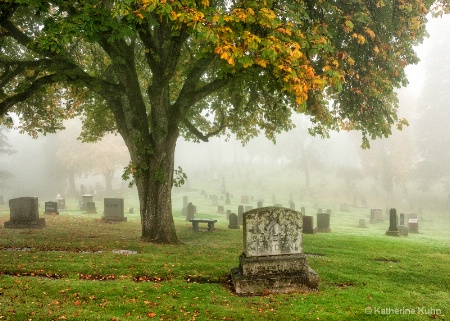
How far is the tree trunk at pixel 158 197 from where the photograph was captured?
12398 mm

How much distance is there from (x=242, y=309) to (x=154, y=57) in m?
8.10

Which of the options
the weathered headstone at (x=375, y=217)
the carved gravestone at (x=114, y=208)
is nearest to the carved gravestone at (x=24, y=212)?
the carved gravestone at (x=114, y=208)

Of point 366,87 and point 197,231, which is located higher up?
point 366,87

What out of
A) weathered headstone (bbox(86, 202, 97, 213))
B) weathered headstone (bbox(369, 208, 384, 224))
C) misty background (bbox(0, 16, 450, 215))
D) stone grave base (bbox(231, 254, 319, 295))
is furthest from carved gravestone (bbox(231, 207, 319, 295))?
misty background (bbox(0, 16, 450, 215))

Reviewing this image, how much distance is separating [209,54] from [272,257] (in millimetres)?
5890

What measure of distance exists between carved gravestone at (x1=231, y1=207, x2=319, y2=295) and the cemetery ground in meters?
0.32

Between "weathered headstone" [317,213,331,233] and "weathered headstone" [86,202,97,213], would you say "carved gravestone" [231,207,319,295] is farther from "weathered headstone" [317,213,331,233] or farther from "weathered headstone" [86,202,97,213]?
"weathered headstone" [86,202,97,213]

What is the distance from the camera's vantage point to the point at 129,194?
48531 mm

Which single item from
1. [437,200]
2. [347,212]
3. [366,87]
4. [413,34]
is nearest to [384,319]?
[366,87]

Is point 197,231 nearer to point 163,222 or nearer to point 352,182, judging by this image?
point 163,222

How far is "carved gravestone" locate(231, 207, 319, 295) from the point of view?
7691 millimetres

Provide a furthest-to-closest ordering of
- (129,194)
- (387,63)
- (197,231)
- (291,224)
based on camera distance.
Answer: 1. (129,194)
2. (197,231)
3. (387,63)
4. (291,224)

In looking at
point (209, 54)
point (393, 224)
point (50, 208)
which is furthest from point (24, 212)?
point (393, 224)

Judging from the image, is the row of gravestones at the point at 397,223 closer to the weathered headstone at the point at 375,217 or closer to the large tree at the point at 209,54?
the weathered headstone at the point at 375,217
